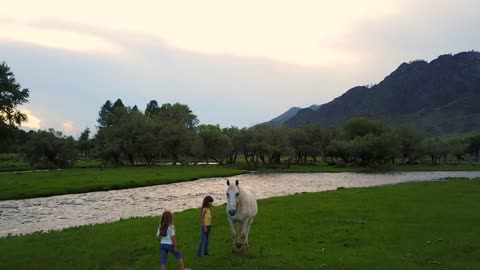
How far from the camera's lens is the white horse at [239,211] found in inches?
559

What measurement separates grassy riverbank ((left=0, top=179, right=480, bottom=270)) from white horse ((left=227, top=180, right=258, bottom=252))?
658 mm

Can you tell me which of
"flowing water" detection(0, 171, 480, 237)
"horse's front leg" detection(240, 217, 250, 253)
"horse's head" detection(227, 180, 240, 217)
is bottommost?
"flowing water" detection(0, 171, 480, 237)

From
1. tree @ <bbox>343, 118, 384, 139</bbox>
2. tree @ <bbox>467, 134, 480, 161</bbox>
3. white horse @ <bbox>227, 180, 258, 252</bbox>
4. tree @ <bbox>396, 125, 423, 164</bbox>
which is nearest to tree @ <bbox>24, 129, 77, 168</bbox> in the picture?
tree @ <bbox>343, 118, 384, 139</bbox>

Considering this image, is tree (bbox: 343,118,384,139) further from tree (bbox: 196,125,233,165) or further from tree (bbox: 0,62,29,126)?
tree (bbox: 0,62,29,126)

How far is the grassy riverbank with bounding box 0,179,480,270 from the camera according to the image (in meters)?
14.8

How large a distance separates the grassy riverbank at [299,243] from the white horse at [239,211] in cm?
66

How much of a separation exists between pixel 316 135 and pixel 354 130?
17874 millimetres

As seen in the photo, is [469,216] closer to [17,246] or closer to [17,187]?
[17,246]

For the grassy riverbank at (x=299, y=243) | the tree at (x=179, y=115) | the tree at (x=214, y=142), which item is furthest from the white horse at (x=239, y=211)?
the tree at (x=179, y=115)

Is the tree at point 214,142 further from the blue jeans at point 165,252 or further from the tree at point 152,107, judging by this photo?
the blue jeans at point 165,252

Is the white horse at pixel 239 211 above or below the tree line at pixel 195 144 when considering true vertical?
below

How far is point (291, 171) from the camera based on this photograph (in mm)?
97250

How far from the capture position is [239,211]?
593 inches

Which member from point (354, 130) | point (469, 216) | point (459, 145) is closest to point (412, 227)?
point (469, 216)
